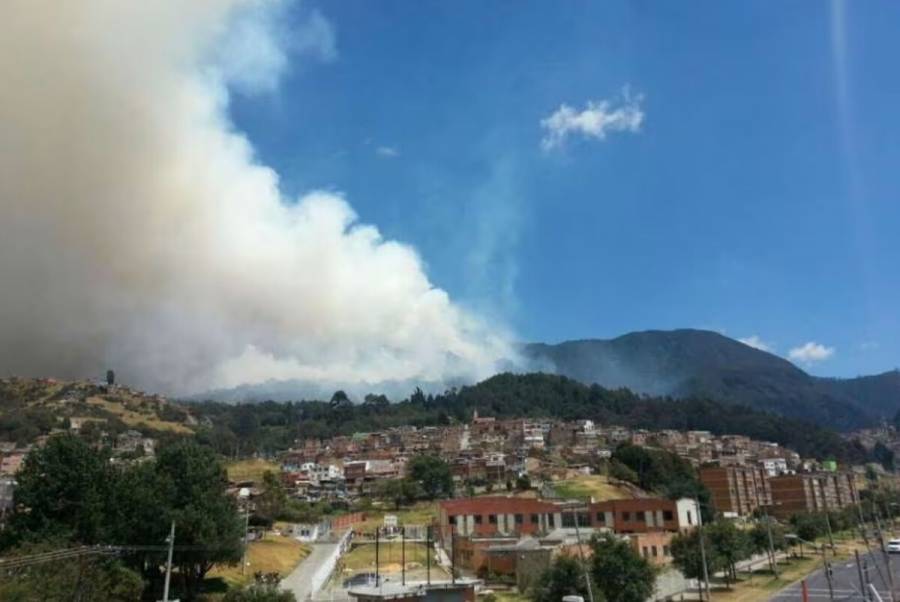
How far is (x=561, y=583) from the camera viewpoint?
34.1 m

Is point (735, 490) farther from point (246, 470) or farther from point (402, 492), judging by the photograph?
point (246, 470)

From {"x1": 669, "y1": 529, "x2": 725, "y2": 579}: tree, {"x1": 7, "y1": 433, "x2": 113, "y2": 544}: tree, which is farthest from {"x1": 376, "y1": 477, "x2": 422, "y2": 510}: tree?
{"x1": 7, "y1": 433, "x2": 113, "y2": 544}: tree

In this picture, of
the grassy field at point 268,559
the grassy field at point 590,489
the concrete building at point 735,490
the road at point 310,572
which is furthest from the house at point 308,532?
the concrete building at point 735,490

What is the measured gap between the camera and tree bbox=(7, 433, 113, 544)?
36.8m

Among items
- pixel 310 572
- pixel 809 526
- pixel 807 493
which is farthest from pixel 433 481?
pixel 807 493

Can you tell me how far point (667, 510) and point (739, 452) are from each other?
110796mm

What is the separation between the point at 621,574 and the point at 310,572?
75.0ft

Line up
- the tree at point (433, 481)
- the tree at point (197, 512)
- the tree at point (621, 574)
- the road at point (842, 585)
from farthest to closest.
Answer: the tree at point (433, 481) → the road at point (842, 585) → the tree at point (197, 512) → the tree at point (621, 574)

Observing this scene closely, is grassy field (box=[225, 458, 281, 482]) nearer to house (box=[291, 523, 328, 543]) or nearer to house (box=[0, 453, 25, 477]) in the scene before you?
house (box=[0, 453, 25, 477])

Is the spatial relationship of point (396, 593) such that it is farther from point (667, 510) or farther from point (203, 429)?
point (203, 429)

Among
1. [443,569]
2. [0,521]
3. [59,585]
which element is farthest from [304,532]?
[59,585]

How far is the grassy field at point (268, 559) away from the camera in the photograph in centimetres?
4458

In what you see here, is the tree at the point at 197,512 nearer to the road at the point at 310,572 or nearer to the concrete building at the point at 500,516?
the road at the point at 310,572

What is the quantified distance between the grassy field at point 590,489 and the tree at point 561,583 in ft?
207
